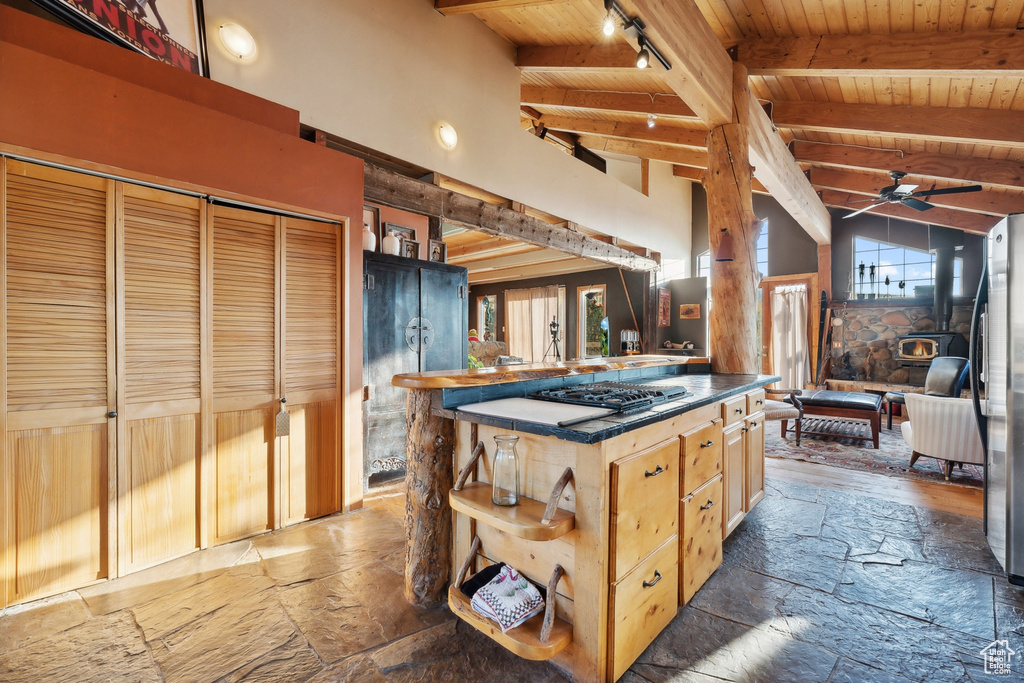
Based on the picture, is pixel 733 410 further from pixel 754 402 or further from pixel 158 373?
pixel 158 373

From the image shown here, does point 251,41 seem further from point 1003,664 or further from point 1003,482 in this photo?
point 1003,482

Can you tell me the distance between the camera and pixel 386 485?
3562 mm

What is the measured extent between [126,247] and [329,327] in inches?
43.3

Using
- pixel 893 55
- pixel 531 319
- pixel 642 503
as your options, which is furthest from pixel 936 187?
pixel 531 319

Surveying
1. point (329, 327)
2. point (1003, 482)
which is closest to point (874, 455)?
point (1003, 482)

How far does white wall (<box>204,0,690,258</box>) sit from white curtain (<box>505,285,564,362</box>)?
4364 mm

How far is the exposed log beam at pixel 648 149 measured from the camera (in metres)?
6.54

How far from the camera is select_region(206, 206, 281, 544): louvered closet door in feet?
8.04

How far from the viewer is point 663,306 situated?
866cm

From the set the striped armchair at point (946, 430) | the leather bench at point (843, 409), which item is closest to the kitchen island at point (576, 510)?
the striped armchair at point (946, 430)

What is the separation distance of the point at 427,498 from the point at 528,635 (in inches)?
28.5

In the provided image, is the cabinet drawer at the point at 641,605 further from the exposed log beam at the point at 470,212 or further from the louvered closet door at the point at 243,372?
the exposed log beam at the point at 470,212

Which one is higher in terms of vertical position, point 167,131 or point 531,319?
point 167,131

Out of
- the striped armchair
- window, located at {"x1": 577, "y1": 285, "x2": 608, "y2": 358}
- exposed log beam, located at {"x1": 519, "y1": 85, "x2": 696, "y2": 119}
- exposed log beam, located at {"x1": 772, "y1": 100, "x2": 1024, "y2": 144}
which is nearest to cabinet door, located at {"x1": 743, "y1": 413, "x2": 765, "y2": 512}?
the striped armchair
